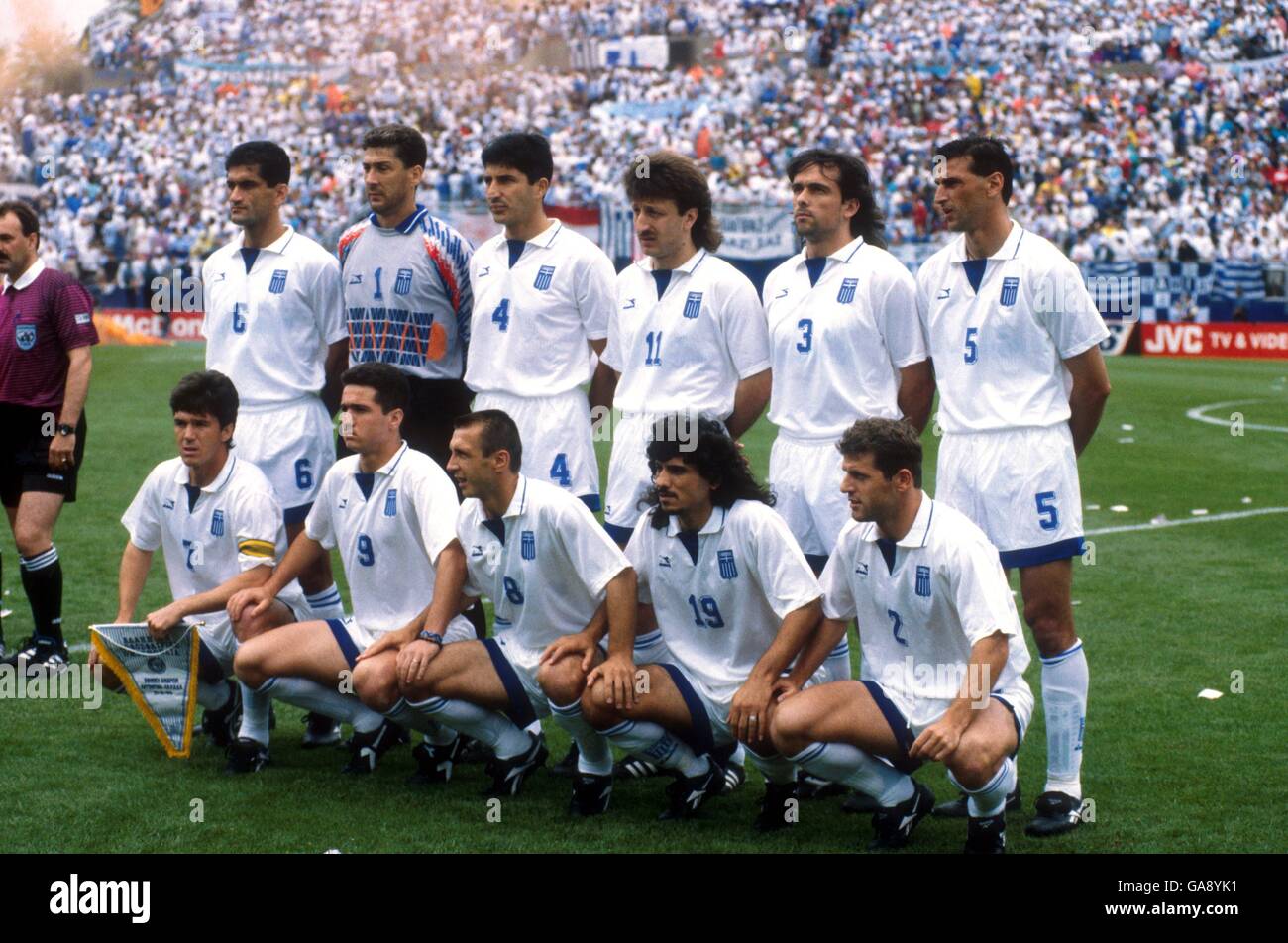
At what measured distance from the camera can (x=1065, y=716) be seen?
5188 mm

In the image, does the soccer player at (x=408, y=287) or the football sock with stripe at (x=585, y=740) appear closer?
the football sock with stripe at (x=585, y=740)

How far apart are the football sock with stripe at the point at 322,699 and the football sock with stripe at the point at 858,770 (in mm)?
1688

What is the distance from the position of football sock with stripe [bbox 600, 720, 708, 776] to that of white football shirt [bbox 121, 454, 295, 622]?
1.62 meters

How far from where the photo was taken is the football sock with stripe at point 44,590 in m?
7.26

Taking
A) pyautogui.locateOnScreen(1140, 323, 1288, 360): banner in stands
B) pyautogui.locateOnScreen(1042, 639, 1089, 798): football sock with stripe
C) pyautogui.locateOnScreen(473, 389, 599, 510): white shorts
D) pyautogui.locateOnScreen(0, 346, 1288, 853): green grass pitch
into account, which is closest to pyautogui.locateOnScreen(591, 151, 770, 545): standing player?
pyautogui.locateOnScreen(473, 389, 599, 510): white shorts

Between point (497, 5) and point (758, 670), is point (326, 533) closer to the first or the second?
point (758, 670)

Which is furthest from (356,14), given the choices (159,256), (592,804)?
(592,804)

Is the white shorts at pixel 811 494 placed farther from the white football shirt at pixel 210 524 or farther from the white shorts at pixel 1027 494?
the white football shirt at pixel 210 524

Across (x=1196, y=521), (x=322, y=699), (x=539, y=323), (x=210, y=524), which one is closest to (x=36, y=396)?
(x=210, y=524)

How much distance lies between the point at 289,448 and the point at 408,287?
0.82 meters

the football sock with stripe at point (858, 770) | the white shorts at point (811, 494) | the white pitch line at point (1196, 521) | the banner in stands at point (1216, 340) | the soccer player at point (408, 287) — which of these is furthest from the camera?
the banner in stands at point (1216, 340)

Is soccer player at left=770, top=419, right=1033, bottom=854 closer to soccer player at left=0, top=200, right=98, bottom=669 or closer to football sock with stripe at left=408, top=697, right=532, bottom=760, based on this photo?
football sock with stripe at left=408, top=697, right=532, bottom=760

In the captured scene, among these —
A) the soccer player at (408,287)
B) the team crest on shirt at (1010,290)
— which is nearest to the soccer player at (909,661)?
the team crest on shirt at (1010,290)
